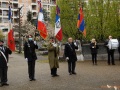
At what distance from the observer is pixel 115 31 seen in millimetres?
29969

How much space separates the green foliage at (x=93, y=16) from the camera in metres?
33.0

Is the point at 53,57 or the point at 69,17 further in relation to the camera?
the point at 69,17

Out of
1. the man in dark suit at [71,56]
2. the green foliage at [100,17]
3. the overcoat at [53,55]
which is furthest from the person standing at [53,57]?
Answer: the green foliage at [100,17]

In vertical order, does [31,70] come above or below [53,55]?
below

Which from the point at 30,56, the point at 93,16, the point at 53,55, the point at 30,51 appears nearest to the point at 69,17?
the point at 93,16

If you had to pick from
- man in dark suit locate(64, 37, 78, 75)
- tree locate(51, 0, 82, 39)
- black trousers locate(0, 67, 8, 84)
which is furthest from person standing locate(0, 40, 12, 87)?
tree locate(51, 0, 82, 39)

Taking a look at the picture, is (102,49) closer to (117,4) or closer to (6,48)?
(117,4)

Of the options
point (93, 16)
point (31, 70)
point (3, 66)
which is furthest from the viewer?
point (93, 16)

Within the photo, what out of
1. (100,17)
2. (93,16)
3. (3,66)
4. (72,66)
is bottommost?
(72,66)

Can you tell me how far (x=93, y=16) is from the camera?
3425 centimetres

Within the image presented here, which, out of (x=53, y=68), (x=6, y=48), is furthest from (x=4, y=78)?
(x=53, y=68)

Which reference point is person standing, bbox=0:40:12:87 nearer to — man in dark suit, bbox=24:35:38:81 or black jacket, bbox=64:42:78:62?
man in dark suit, bbox=24:35:38:81

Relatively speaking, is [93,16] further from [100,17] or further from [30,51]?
[30,51]

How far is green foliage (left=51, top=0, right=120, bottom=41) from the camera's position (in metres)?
33.0
